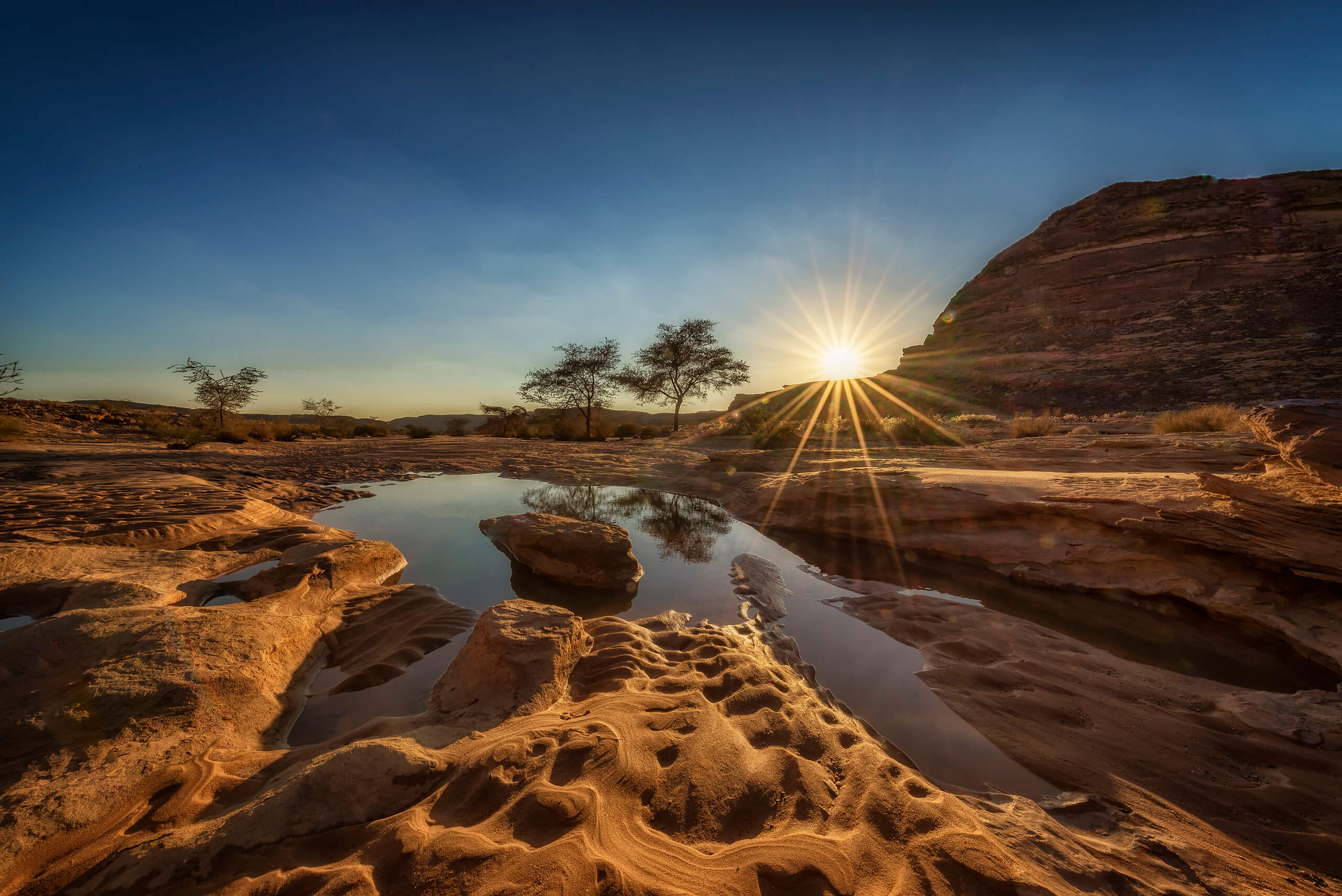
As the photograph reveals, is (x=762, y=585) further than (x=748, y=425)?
No

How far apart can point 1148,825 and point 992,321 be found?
39.3 metres

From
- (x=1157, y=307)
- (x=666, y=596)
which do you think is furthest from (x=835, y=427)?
(x=1157, y=307)

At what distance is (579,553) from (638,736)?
108 inches

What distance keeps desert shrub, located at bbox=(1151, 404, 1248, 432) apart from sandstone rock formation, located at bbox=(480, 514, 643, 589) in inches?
490

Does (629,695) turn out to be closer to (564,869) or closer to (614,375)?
(564,869)

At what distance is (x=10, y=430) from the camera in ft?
37.0

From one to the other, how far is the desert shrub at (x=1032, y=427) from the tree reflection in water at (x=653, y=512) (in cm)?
974

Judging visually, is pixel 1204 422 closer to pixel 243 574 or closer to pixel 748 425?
pixel 748 425

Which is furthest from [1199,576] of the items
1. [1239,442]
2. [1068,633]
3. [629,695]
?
[629,695]

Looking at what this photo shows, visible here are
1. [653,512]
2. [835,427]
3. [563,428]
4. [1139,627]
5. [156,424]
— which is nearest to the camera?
[1139,627]

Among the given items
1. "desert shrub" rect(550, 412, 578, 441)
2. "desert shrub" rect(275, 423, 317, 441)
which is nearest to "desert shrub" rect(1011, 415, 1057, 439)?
"desert shrub" rect(550, 412, 578, 441)

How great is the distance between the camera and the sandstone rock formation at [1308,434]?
3395 millimetres

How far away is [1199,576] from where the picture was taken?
13.6 feet

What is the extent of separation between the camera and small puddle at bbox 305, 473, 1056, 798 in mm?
2635
